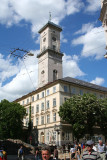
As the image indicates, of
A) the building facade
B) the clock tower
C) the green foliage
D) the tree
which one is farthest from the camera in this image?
the clock tower

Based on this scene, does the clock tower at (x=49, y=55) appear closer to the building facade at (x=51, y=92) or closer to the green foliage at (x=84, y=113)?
the building facade at (x=51, y=92)

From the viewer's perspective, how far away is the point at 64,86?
151ft

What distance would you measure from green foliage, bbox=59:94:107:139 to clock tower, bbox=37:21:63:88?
22.2 metres

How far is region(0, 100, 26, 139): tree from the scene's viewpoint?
4506 centimetres

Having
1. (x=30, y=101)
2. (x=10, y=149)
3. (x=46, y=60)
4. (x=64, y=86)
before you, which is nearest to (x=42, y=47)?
(x=46, y=60)

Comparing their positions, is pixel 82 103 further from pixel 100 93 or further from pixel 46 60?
pixel 46 60

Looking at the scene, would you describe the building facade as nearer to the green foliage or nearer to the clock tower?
the clock tower

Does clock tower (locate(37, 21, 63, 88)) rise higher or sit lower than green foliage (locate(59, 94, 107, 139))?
higher

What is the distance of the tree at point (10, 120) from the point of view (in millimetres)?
45062

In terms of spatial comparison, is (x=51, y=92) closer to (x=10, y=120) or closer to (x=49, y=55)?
(x=10, y=120)

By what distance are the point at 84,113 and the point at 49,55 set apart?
30.9 m

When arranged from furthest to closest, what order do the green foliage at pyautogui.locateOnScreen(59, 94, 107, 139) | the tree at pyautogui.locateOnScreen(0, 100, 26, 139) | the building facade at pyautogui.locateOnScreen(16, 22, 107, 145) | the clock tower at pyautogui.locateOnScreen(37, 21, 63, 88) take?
the clock tower at pyautogui.locateOnScreen(37, 21, 63, 88), the tree at pyautogui.locateOnScreen(0, 100, 26, 139), the building facade at pyautogui.locateOnScreen(16, 22, 107, 145), the green foliage at pyautogui.locateOnScreen(59, 94, 107, 139)

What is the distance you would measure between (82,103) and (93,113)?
3.07 metres

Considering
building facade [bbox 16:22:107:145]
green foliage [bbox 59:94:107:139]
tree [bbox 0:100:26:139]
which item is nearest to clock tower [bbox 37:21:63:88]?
building facade [bbox 16:22:107:145]
